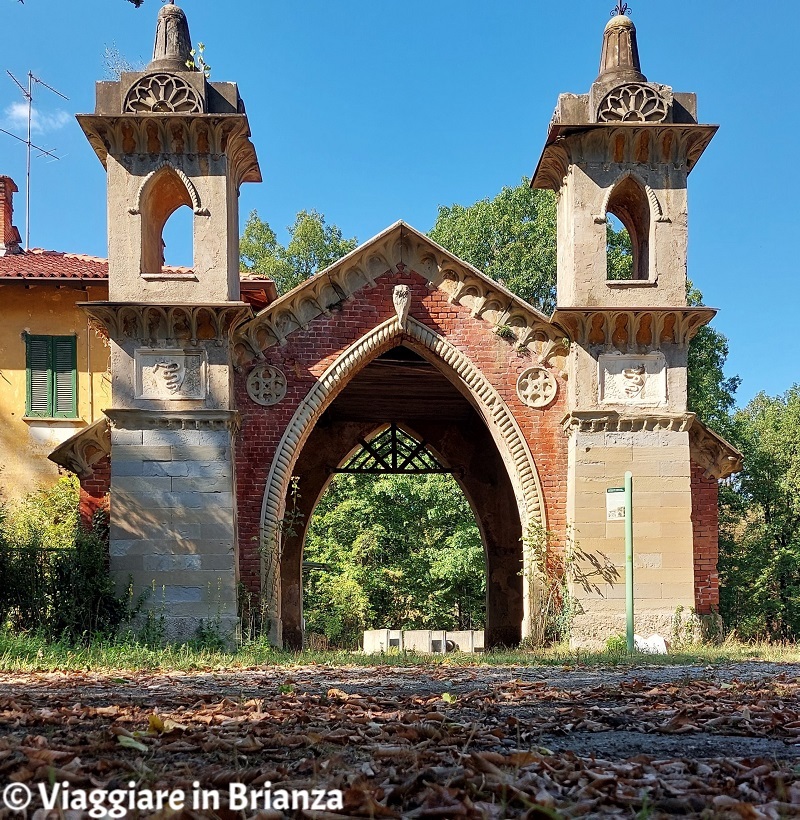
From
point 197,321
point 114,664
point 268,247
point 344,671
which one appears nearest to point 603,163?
point 197,321

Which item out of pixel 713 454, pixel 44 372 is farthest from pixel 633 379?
pixel 44 372

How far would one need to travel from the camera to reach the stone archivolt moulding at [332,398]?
619 inches

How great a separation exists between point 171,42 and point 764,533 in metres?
21.5

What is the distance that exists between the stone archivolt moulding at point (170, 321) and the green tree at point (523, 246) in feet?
60.0

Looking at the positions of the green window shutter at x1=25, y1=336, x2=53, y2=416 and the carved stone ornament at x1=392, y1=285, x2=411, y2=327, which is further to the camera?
the green window shutter at x1=25, y1=336, x2=53, y2=416

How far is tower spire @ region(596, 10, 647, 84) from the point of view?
15883 millimetres

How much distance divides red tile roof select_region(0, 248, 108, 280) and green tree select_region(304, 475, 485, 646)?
13.3 m

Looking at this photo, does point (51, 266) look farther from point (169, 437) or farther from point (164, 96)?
point (169, 437)

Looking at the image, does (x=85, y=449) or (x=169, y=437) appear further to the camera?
(x=85, y=449)

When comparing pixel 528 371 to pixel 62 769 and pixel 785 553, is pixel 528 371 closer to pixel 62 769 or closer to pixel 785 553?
pixel 62 769

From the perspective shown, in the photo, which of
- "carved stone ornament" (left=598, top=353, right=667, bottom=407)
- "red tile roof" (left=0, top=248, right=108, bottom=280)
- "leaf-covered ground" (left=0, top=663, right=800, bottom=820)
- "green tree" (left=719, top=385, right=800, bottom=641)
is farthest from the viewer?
"green tree" (left=719, top=385, right=800, bottom=641)

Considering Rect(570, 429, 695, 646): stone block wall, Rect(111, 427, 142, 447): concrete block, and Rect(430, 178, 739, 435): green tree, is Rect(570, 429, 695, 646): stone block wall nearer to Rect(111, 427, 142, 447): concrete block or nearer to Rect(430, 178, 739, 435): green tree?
Rect(111, 427, 142, 447): concrete block

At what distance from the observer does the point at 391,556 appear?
112 ft

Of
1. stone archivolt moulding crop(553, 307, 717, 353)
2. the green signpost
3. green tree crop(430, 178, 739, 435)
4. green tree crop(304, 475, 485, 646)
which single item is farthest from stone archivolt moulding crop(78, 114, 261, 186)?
green tree crop(304, 475, 485, 646)
